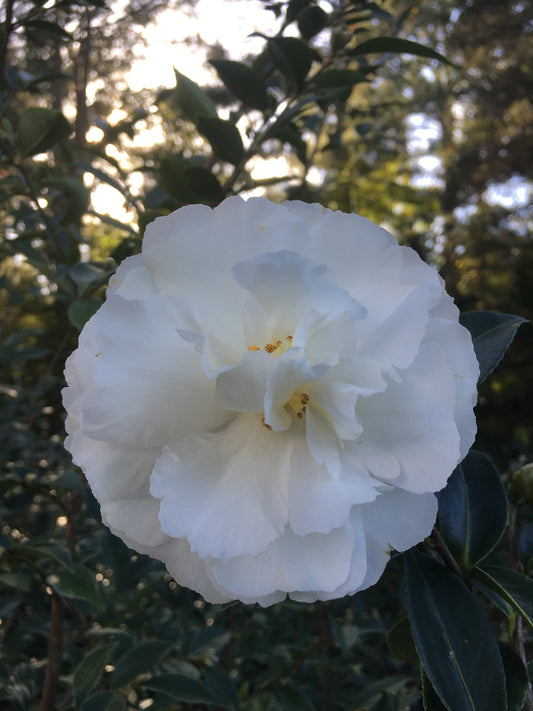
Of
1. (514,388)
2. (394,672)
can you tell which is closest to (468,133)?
(514,388)

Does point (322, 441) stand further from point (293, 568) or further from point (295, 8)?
point (295, 8)

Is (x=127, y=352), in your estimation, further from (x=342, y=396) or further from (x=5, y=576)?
(x=5, y=576)

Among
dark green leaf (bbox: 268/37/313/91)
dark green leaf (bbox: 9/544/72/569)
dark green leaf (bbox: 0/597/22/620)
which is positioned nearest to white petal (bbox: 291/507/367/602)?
dark green leaf (bbox: 9/544/72/569)

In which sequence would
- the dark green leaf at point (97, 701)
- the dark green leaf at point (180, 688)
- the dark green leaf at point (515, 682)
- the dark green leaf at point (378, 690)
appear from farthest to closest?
the dark green leaf at point (378, 690), the dark green leaf at point (180, 688), the dark green leaf at point (97, 701), the dark green leaf at point (515, 682)

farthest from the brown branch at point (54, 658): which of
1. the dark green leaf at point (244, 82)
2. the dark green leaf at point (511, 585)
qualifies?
the dark green leaf at point (244, 82)

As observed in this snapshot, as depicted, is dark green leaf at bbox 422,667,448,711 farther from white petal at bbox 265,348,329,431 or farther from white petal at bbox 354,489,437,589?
white petal at bbox 265,348,329,431

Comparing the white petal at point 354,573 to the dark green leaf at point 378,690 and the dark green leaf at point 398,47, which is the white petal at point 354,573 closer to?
the dark green leaf at point 398,47
